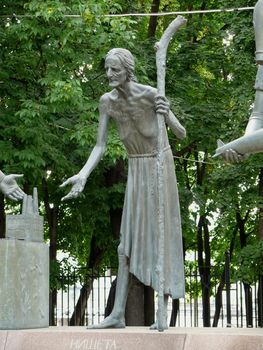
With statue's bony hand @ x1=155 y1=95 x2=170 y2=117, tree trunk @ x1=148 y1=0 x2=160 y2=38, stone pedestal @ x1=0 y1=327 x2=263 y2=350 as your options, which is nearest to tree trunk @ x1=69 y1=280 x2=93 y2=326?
tree trunk @ x1=148 y1=0 x2=160 y2=38

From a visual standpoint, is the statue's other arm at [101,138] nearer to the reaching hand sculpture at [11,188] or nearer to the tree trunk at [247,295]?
the reaching hand sculpture at [11,188]

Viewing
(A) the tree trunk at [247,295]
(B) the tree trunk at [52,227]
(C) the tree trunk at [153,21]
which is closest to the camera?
(A) the tree trunk at [247,295]

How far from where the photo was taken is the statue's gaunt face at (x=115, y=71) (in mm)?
9586

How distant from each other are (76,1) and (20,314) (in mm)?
8337

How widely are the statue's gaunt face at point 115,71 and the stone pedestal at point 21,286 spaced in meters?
1.84

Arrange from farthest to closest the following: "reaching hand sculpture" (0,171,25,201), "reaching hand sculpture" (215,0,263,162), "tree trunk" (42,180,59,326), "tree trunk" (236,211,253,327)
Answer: "tree trunk" (42,180,59,326), "tree trunk" (236,211,253,327), "reaching hand sculpture" (0,171,25,201), "reaching hand sculpture" (215,0,263,162)

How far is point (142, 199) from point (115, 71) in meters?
1.25

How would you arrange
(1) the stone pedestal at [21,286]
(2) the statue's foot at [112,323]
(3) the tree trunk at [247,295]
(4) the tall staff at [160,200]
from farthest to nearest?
1. (3) the tree trunk at [247,295]
2. (1) the stone pedestal at [21,286]
3. (2) the statue's foot at [112,323]
4. (4) the tall staff at [160,200]

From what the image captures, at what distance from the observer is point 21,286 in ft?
32.8

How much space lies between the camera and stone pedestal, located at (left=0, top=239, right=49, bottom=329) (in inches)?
388

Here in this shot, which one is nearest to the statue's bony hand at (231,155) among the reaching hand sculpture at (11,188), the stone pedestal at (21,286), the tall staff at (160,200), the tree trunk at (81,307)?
the tall staff at (160,200)

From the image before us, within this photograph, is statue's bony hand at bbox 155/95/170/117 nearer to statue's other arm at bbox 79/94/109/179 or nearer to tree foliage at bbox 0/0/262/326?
statue's other arm at bbox 79/94/109/179

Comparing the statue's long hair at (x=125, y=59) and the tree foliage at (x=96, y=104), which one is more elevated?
the tree foliage at (x=96, y=104)

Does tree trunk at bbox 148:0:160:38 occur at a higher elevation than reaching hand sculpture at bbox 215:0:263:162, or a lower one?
higher
